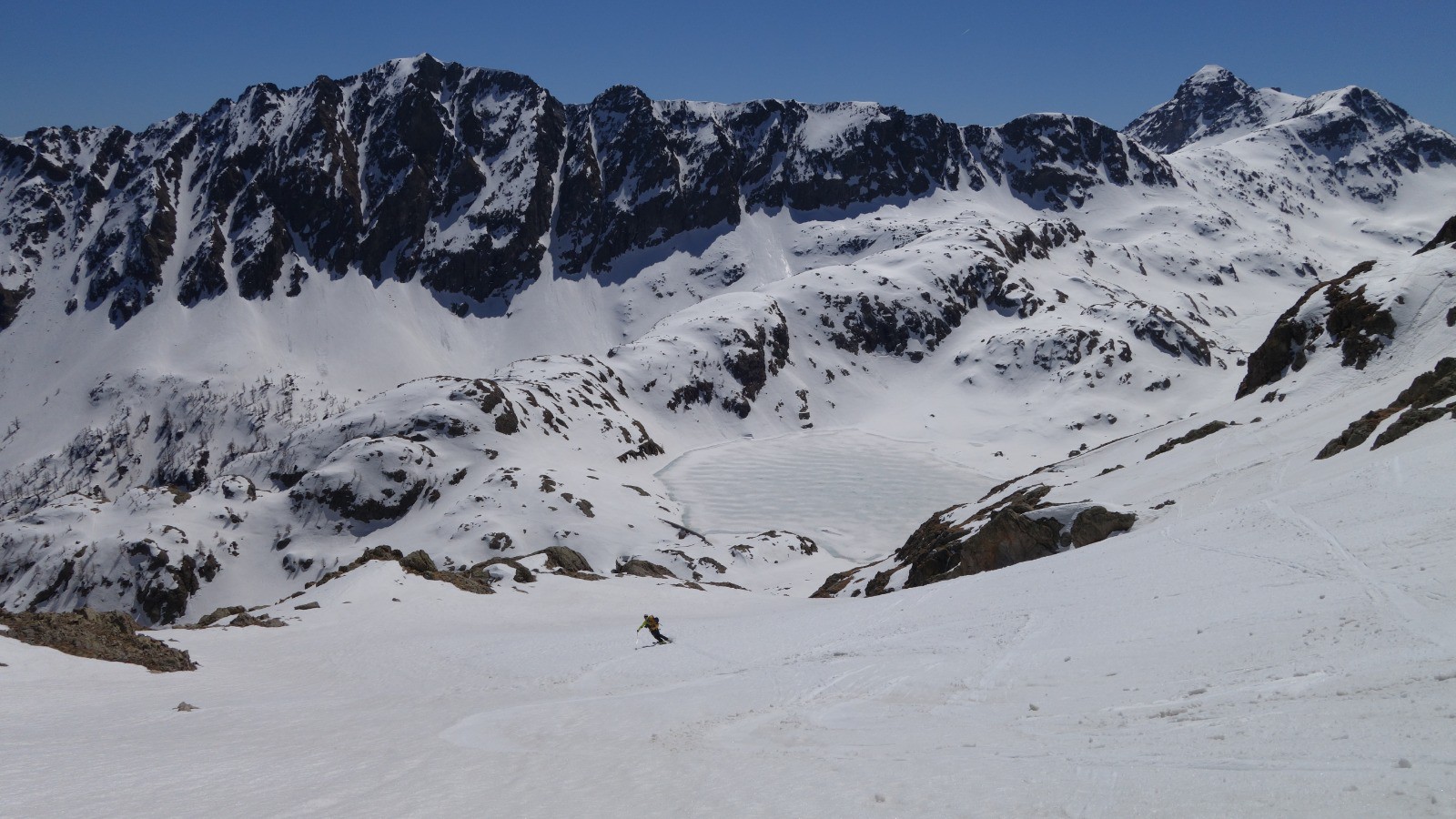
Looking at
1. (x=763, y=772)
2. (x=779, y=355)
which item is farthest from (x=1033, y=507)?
(x=779, y=355)

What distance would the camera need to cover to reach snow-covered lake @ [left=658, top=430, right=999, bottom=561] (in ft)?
311

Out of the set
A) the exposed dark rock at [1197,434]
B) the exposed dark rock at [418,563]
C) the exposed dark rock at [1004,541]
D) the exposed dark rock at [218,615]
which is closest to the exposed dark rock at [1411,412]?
the exposed dark rock at [1004,541]

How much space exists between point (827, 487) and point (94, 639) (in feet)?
306

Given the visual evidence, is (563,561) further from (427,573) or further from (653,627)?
(653,627)

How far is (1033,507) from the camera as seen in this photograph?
43.8 m

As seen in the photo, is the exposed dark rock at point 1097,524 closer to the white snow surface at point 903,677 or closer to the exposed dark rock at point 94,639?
the white snow surface at point 903,677

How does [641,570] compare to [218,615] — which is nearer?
[218,615]

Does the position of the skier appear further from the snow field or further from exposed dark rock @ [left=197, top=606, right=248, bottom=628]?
exposed dark rock @ [left=197, top=606, right=248, bottom=628]

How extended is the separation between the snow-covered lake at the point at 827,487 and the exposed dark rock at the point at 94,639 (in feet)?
225

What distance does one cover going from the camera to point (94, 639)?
2358 cm

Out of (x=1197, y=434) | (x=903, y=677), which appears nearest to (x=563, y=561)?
(x=903, y=677)

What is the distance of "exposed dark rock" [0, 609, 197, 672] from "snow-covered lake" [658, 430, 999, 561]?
68460mm

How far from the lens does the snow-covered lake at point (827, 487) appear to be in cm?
9469

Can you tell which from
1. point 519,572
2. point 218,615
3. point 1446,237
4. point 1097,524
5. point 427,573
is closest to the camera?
point 1097,524
